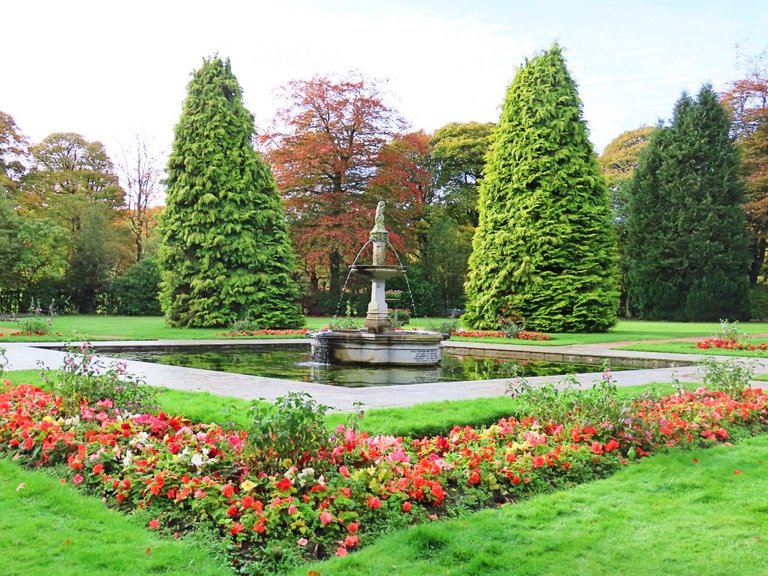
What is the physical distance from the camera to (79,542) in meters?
3.54

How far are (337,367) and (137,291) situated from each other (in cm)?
2569

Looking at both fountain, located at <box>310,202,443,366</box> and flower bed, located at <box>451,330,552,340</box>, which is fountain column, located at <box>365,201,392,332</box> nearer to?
fountain, located at <box>310,202,443,366</box>

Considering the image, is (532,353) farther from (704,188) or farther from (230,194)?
(704,188)

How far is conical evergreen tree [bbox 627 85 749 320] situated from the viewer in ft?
109

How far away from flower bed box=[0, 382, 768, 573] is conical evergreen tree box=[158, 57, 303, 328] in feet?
54.7

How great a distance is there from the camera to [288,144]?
33.5 metres

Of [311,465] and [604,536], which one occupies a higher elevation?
[311,465]

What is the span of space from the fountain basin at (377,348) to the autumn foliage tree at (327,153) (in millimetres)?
19471

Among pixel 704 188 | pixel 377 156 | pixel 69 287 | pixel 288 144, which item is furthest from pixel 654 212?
pixel 69 287

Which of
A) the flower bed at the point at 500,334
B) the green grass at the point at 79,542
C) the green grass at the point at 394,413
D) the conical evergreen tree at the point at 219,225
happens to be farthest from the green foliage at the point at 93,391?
the conical evergreen tree at the point at 219,225

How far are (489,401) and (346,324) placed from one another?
36.2 feet

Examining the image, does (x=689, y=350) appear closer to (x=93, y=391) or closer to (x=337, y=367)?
(x=337, y=367)

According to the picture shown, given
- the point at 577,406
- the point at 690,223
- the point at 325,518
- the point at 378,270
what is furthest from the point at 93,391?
the point at 690,223

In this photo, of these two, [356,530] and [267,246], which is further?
[267,246]
